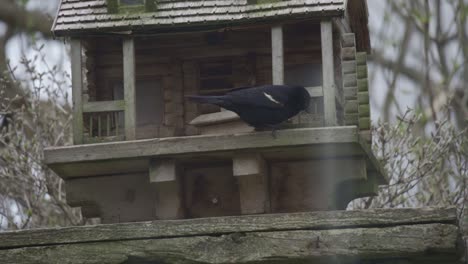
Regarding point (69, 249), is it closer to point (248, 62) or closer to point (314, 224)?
point (314, 224)

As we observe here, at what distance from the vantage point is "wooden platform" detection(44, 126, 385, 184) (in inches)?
218

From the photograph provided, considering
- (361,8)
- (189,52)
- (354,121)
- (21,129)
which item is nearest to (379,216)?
(354,121)

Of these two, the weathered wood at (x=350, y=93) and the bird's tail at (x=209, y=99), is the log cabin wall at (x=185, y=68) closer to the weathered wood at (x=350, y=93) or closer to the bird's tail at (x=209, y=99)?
the weathered wood at (x=350, y=93)

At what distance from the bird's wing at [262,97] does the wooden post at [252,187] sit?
0.26 meters

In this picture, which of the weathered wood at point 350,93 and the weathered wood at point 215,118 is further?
the weathered wood at point 350,93

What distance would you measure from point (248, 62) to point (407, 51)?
20.2ft

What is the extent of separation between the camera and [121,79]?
6469mm

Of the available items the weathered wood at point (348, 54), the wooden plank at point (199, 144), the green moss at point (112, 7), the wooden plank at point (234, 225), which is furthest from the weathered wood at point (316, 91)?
the wooden plank at point (234, 225)

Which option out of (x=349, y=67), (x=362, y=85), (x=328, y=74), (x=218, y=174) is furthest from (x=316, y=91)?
(x=362, y=85)

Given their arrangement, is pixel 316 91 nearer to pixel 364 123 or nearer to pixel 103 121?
pixel 364 123

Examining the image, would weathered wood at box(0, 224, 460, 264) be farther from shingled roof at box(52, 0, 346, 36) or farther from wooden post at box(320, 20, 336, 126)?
shingled roof at box(52, 0, 346, 36)

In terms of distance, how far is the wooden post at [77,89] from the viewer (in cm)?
590

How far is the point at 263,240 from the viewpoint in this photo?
4488 mm

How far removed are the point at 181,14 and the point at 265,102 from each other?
2.09 feet
